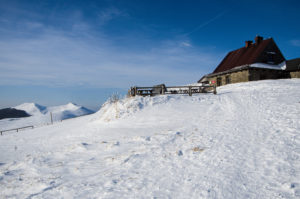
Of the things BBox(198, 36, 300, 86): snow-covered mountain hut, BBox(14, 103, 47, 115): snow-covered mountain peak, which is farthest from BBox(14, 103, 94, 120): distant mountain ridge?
BBox(198, 36, 300, 86): snow-covered mountain hut

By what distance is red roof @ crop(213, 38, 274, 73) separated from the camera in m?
26.1

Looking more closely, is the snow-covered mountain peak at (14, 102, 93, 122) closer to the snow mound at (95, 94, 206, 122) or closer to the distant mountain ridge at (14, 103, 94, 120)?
the distant mountain ridge at (14, 103, 94, 120)


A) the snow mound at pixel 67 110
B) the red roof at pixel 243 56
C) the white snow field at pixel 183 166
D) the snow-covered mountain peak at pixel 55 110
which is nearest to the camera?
the white snow field at pixel 183 166

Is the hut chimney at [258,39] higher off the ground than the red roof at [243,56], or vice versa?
the hut chimney at [258,39]

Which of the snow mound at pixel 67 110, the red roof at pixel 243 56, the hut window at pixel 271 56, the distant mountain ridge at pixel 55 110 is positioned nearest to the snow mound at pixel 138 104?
the red roof at pixel 243 56

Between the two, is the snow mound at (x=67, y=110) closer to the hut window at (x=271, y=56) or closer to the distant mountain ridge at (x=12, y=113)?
the distant mountain ridge at (x=12, y=113)

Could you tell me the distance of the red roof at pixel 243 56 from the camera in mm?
26141

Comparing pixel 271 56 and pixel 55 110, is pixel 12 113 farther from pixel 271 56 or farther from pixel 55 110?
pixel 271 56

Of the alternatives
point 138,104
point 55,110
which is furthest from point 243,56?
point 55,110

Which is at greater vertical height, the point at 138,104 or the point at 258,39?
the point at 258,39

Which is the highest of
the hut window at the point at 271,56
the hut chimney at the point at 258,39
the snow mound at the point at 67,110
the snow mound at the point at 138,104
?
the hut chimney at the point at 258,39

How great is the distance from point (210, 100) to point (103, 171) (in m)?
12.8

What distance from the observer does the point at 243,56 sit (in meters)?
27.9

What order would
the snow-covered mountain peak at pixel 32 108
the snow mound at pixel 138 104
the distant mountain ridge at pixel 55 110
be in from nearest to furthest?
the snow mound at pixel 138 104 → the distant mountain ridge at pixel 55 110 → the snow-covered mountain peak at pixel 32 108
